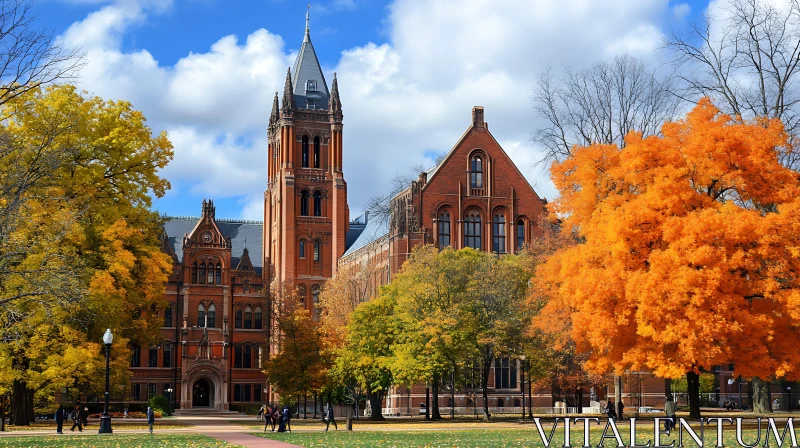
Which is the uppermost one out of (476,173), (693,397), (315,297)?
(476,173)

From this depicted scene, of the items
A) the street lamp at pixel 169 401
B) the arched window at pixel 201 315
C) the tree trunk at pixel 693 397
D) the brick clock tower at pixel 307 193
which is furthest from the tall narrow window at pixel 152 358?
the tree trunk at pixel 693 397

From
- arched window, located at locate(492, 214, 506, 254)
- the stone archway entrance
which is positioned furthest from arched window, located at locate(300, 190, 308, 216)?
arched window, located at locate(492, 214, 506, 254)

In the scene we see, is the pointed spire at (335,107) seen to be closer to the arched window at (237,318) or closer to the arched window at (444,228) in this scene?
the arched window at (237,318)

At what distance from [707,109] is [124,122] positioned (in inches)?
990

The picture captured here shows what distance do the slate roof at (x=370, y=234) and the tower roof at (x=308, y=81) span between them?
15212 millimetres

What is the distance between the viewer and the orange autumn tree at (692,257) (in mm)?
33000

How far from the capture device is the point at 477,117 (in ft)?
260

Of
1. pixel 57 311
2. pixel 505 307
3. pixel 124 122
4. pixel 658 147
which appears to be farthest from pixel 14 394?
pixel 658 147

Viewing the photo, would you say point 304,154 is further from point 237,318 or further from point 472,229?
point 472,229

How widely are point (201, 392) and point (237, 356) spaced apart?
18.9ft

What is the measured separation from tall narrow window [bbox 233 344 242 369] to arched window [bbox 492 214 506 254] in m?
32.7

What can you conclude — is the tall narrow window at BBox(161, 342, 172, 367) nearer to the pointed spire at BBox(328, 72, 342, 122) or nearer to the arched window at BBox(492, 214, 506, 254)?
the pointed spire at BBox(328, 72, 342, 122)

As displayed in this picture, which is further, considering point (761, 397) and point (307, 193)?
point (307, 193)

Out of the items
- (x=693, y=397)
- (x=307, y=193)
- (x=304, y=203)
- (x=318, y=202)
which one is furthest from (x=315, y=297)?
(x=693, y=397)
